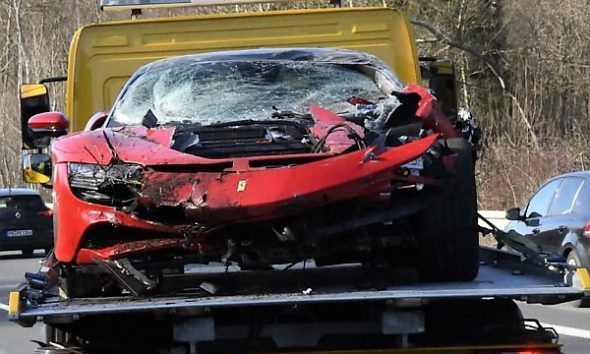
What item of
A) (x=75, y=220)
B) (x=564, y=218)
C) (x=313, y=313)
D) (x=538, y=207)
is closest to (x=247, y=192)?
(x=313, y=313)

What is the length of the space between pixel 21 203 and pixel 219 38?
61.8 ft

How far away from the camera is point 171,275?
6.75 m

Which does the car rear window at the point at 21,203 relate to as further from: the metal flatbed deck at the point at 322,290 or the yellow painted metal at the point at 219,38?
the metal flatbed deck at the point at 322,290

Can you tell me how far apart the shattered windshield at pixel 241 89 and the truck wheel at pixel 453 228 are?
3.65 ft

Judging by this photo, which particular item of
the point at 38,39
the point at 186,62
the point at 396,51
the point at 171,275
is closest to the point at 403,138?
the point at 171,275

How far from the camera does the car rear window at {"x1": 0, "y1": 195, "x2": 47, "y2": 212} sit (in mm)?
28656

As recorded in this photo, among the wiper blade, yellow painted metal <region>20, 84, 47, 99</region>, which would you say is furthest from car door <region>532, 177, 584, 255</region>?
the wiper blade

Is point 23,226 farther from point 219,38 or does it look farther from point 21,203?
point 219,38

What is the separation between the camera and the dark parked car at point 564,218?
46.2ft

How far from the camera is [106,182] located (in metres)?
6.29

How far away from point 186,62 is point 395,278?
84.6 inches

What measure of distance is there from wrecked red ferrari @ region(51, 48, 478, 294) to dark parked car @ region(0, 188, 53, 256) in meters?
22.0

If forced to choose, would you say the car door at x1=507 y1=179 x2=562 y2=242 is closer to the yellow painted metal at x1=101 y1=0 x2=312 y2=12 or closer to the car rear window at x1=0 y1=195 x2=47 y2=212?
the yellow painted metal at x1=101 y1=0 x2=312 y2=12

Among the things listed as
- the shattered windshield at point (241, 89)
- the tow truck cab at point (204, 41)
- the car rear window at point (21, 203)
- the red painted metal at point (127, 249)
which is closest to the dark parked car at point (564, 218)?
the tow truck cab at point (204, 41)
